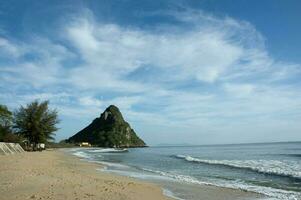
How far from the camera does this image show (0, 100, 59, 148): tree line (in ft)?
236

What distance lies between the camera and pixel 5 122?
249 feet

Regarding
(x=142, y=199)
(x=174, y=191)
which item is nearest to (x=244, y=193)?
(x=174, y=191)

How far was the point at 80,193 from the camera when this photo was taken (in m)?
15.0

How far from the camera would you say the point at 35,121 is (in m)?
71.9

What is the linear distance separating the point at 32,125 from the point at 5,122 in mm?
7693

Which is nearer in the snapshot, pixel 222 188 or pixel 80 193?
pixel 80 193

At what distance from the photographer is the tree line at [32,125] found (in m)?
71.9

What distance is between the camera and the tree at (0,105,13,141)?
2835 inches

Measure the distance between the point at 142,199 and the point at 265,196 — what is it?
615 cm

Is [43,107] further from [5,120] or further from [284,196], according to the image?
[284,196]

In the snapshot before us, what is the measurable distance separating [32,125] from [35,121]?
90 cm

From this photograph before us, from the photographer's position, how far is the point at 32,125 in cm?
7175

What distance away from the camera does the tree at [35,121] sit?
7200 cm

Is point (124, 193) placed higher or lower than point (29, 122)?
lower
